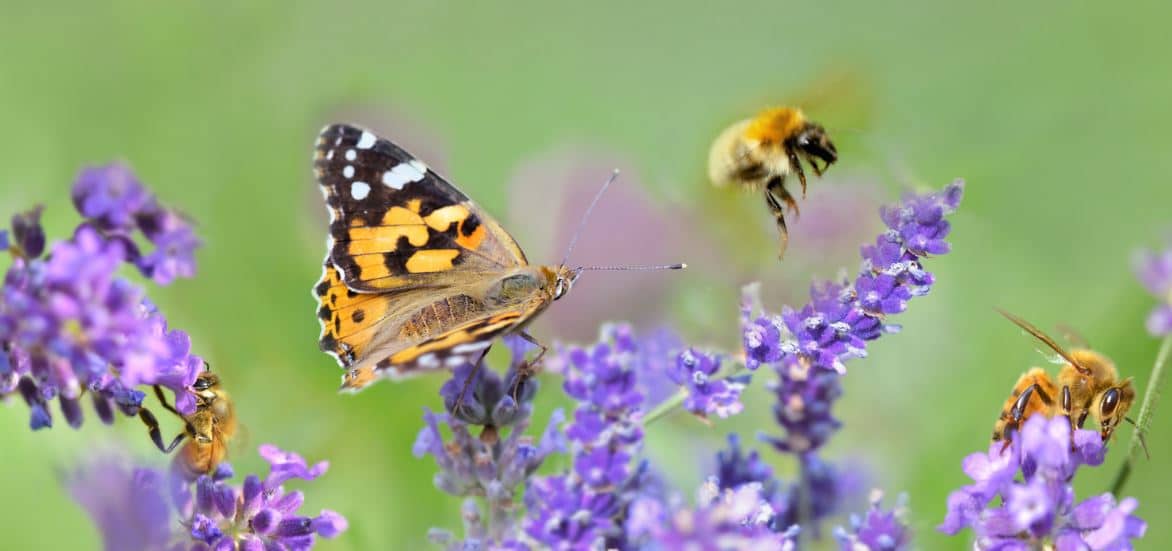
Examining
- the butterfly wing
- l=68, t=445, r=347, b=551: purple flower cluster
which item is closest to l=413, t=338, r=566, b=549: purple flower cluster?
l=68, t=445, r=347, b=551: purple flower cluster

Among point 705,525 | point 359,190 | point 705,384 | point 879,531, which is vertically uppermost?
point 359,190

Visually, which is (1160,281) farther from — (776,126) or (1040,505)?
(776,126)

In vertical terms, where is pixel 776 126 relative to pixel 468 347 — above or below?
above

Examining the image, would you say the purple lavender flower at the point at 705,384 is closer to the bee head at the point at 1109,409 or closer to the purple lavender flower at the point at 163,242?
the bee head at the point at 1109,409

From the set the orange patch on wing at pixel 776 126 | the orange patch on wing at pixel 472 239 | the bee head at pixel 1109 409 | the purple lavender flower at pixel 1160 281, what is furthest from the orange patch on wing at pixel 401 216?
the purple lavender flower at pixel 1160 281

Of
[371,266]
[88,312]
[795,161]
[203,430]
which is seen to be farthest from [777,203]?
[88,312]

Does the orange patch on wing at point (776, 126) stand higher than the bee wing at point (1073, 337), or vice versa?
the orange patch on wing at point (776, 126)

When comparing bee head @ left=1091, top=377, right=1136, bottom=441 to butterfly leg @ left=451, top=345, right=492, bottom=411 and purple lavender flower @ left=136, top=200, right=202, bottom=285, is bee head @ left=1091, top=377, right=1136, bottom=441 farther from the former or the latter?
purple lavender flower @ left=136, top=200, right=202, bottom=285
